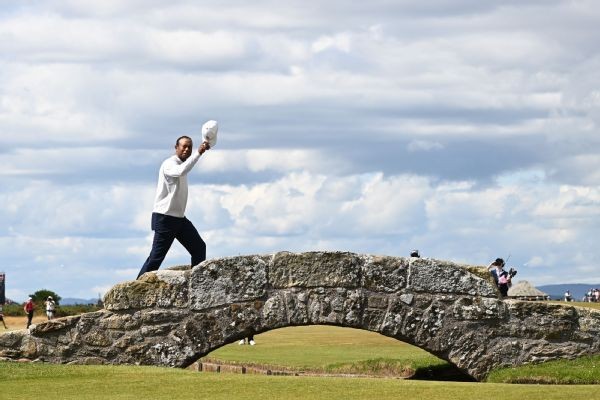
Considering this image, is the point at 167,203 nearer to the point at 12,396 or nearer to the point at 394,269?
the point at 394,269

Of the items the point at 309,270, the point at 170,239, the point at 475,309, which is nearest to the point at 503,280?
the point at 475,309

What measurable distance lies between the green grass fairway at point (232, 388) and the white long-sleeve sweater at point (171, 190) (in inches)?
115

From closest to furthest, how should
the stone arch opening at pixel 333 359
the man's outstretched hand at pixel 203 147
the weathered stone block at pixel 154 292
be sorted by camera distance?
the man's outstretched hand at pixel 203 147 → the weathered stone block at pixel 154 292 → the stone arch opening at pixel 333 359

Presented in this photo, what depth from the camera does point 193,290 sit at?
1905 centimetres

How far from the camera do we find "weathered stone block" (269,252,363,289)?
19.0 m

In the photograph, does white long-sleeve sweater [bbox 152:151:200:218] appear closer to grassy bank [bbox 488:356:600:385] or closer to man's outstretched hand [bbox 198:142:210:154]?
man's outstretched hand [bbox 198:142:210:154]

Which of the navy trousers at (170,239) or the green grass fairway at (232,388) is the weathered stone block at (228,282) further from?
the green grass fairway at (232,388)

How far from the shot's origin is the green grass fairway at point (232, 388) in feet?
48.4

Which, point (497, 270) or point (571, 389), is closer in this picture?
point (571, 389)

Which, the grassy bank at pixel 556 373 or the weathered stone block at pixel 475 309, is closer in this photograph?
the grassy bank at pixel 556 373

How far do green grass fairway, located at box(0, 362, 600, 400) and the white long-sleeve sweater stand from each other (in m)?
2.93

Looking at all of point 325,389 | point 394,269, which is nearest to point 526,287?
point 394,269

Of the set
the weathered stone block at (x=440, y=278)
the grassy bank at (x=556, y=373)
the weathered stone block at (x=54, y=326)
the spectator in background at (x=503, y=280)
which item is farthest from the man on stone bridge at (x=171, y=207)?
the spectator in background at (x=503, y=280)

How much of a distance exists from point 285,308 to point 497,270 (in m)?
6.16
